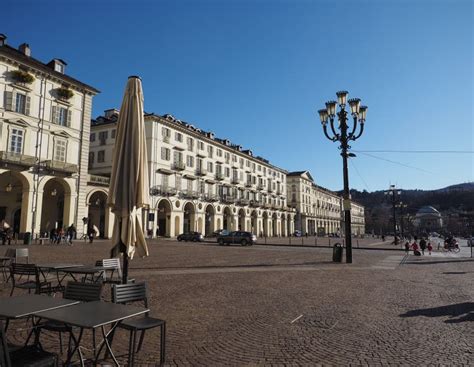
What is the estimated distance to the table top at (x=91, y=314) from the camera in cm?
320

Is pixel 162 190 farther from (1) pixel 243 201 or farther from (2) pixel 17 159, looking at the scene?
(1) pixel 243 201

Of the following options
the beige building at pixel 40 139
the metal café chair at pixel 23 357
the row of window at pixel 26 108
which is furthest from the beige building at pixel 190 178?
the metal café chair at pixel 23 357

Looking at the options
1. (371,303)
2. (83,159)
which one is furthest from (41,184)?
(371,303)

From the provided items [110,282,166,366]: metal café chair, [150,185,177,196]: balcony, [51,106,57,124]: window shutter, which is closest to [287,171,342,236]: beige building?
[150,185,177,196]: balcony

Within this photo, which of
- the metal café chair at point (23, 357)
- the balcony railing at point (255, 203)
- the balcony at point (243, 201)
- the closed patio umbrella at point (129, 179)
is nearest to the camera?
the metal café chair at point (23, 357)

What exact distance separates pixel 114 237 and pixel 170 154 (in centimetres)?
4286

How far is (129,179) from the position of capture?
6.07 metres

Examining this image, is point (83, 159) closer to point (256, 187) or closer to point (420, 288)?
point (420, 288)

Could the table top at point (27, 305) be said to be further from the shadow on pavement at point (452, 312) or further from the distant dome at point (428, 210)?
the distant dome at point (428, 210)

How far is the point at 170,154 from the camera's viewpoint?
4819 cm

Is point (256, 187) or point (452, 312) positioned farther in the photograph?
point (256, 187)

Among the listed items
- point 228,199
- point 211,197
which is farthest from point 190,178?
point 228,199

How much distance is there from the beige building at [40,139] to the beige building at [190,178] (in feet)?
14.0

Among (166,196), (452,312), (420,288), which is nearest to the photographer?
(452,312)
